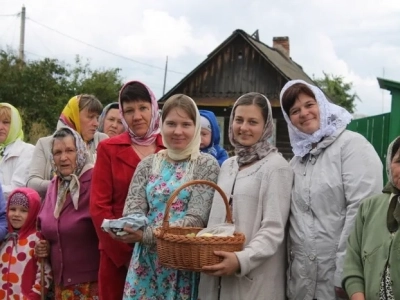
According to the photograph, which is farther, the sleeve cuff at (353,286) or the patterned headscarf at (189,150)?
the patterned headscarf at (189,150)

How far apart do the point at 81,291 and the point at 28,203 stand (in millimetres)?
855

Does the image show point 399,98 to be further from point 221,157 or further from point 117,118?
point 117,118

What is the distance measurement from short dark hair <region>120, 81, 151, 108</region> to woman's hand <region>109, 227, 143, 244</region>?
957mm

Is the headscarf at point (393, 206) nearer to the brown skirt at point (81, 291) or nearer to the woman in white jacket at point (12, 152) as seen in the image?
the brown skirt at point (81, 291)

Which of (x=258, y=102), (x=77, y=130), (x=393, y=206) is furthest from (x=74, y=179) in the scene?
(x=393, y=206)

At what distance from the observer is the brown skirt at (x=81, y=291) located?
4.30 metres

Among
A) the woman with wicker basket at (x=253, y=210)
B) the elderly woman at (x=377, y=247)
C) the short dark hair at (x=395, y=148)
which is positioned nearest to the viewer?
the elderly woman at (x=377, y=247)

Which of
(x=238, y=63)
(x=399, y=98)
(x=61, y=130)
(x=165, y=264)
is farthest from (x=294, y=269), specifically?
(x=238, y=63)

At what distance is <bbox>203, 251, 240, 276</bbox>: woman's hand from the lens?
3244mm

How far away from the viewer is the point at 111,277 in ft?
13.1

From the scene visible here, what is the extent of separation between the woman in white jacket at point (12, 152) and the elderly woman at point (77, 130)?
0.37 metres

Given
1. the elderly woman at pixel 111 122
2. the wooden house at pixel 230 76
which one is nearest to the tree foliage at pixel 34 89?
the wooden house at pixel 230 76

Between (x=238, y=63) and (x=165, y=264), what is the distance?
67.8 ft

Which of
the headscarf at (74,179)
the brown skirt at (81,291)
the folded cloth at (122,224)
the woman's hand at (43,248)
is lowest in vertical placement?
the brown skirt at (81,291)
